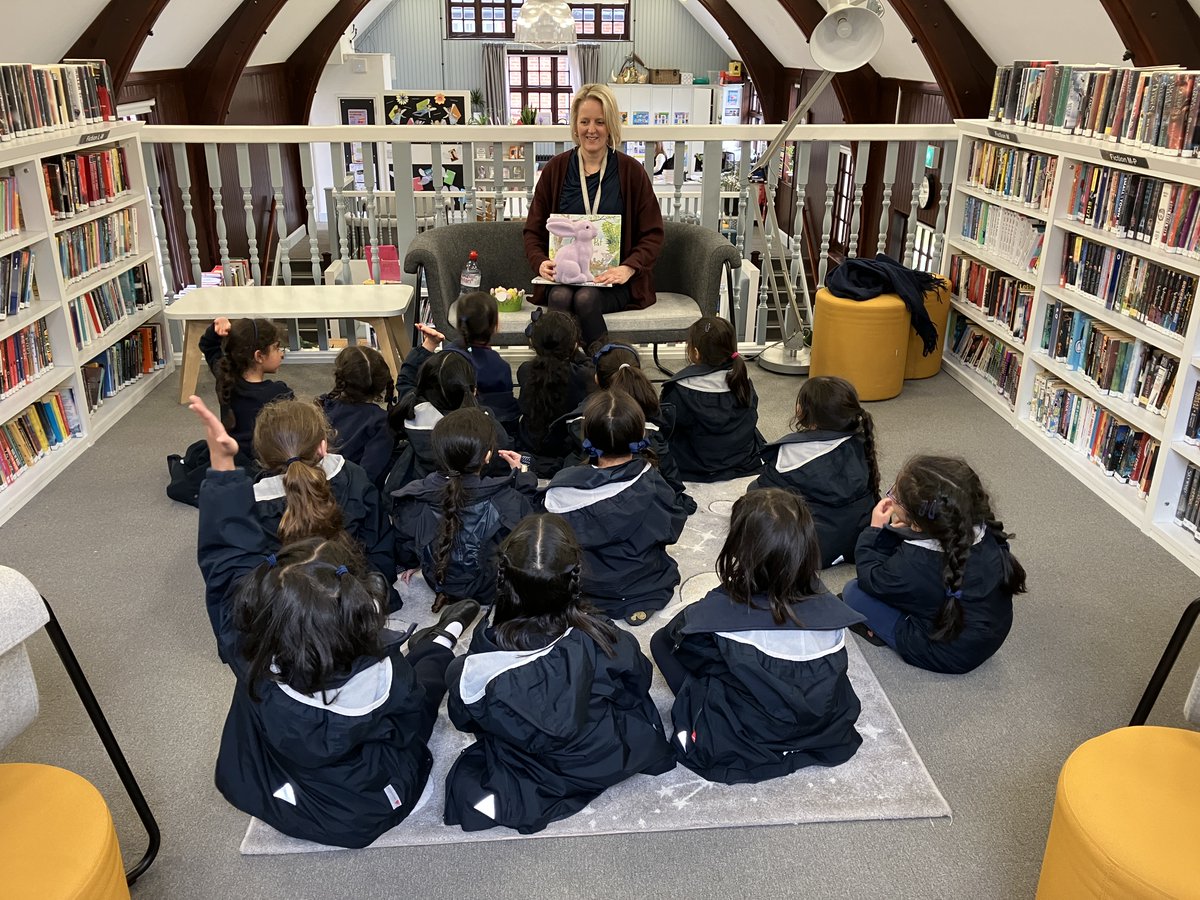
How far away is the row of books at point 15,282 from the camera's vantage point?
3.71m

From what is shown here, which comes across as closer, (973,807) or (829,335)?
(973,807)

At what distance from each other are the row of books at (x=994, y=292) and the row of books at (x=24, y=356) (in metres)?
4.02

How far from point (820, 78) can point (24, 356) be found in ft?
12.0

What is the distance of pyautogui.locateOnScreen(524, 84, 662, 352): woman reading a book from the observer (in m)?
4.35

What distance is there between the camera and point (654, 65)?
1534 centimetres

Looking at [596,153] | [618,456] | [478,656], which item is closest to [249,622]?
[478,656]

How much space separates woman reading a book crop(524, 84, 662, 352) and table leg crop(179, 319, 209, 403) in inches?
57.2

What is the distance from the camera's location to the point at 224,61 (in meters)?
9.41

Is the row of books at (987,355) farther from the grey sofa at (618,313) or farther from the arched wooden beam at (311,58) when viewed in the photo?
the arched wooden beam at (311,58)

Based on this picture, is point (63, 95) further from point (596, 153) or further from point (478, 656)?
point (478, 656)

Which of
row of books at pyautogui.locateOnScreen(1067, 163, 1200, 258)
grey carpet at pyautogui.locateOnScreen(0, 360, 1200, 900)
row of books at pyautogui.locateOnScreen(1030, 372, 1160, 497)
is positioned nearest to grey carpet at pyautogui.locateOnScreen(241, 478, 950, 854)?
grey carpet at pyautogui.locateOnScreen(0, 360, 1200, 900)

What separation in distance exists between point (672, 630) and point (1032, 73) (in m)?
3.22

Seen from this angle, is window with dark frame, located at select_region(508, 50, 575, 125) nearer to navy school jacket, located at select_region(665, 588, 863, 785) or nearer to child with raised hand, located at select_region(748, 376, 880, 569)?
child with raised hand, located at select_region(748, 376, 880, 569)

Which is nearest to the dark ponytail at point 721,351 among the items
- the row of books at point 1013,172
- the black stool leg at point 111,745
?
the row of books at point 1013,172
